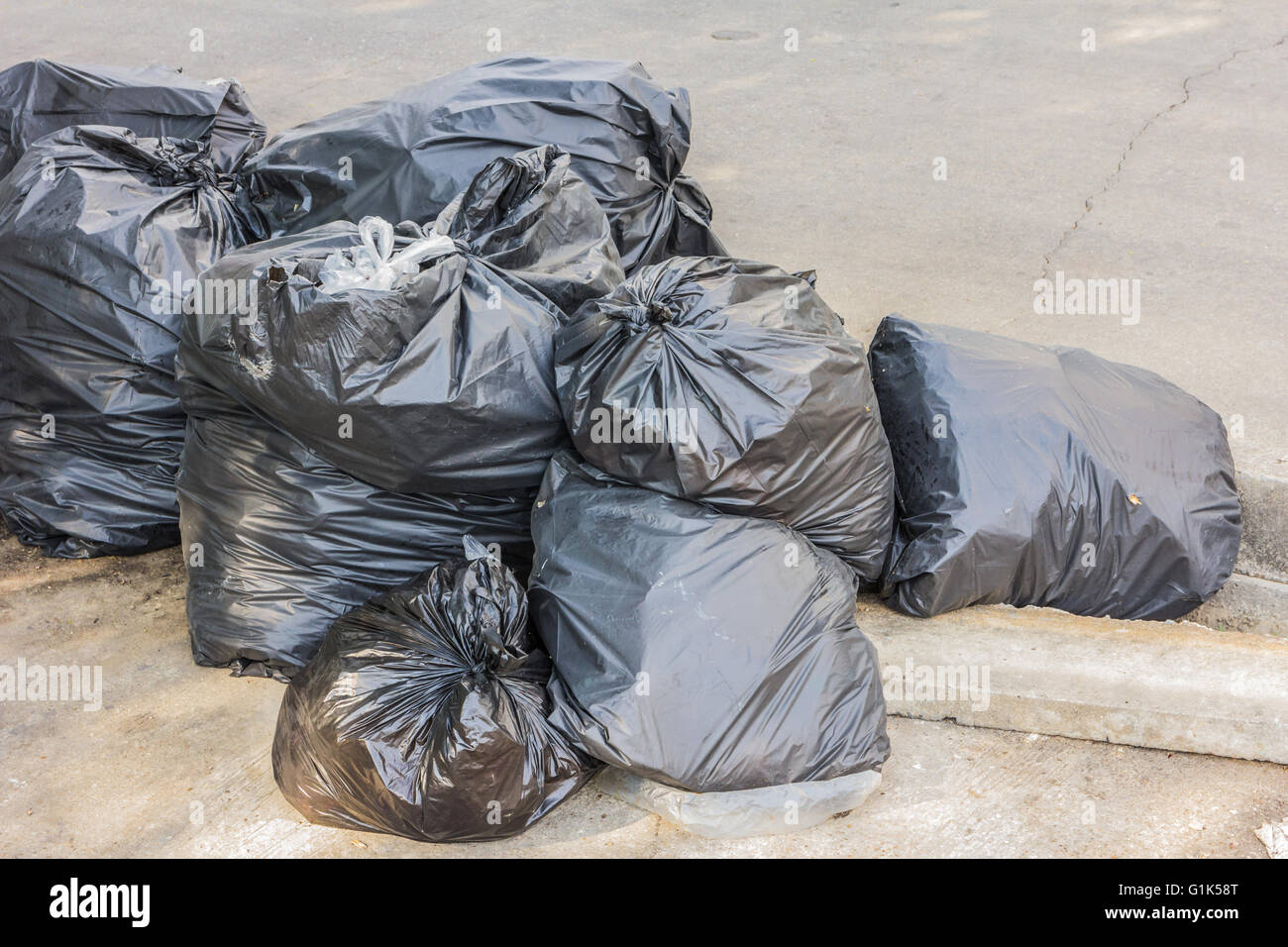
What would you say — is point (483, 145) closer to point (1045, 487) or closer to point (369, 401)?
point (369, 401)

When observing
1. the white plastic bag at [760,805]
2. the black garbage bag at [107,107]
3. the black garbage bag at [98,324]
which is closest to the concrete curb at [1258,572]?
the white plastic bag at [760,805]

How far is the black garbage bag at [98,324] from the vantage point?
8.88 ft

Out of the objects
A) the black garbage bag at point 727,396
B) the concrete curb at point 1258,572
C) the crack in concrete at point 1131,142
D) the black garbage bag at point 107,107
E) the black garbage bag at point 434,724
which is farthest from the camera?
the crack in concrete at point 1131,142

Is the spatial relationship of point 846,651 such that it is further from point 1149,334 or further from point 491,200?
point 1149,334

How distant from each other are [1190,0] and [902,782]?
6.09 meters

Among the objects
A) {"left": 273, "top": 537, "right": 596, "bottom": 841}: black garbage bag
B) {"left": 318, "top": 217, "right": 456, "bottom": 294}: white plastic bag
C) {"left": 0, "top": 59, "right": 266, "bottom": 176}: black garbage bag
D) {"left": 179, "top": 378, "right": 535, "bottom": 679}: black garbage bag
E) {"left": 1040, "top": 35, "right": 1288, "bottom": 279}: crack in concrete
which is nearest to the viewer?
{"left": 273, "top": 537, "right": 596, "bottom": 841}: black garbage bag

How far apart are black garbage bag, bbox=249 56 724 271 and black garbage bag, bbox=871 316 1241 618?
2.84 ft

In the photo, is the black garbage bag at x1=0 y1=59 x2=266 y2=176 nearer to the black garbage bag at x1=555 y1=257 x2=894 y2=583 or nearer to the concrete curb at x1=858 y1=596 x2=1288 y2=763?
the black garbage bag at x1=555 y1=257 x2=894 y2=583

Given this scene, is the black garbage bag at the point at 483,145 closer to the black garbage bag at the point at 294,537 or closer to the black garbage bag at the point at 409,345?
the black garbage bag at the point at 409,345

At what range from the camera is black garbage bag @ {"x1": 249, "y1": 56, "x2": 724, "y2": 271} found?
9.34 ft

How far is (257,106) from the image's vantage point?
5262 mm

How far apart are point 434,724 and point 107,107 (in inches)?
93.7

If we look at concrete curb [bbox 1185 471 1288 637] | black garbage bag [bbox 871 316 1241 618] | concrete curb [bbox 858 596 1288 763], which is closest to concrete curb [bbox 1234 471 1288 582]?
concrete curb [bbox 1185 471 1288 637]

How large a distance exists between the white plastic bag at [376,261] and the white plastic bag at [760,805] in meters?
1.10
